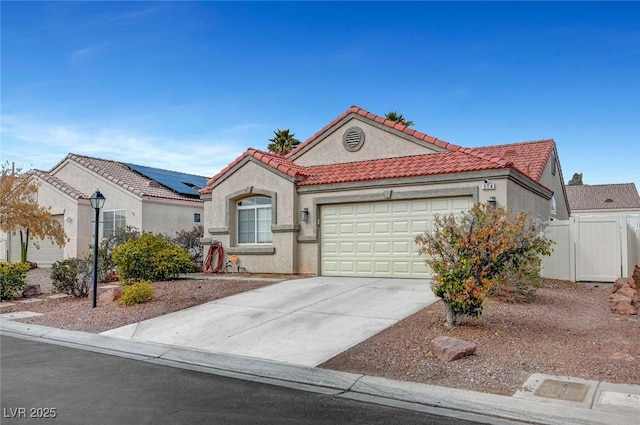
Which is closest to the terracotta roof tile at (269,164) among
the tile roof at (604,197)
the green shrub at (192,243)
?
the green shrub at (192,243)

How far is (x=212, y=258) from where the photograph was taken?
18.1 metres

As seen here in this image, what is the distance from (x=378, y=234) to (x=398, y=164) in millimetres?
2370

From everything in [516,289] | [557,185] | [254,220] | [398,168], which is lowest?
[516,289]

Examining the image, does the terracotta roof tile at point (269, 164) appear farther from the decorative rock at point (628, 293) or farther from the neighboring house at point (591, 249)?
the decorative rock at point (628, 293)

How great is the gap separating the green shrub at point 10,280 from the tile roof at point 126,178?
7809 mm

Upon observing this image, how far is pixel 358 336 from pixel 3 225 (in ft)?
48.5

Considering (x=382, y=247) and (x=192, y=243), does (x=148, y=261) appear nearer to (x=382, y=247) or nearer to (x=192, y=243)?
(x=192, y=243)

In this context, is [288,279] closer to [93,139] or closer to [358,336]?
[358,336]

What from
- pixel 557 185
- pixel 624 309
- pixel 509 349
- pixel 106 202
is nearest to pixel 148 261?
pixel 106 202

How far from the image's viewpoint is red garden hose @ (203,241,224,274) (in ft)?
58.9

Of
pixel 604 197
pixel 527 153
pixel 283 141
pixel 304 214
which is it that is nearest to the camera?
pixel 304 214

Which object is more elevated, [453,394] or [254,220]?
[254,220]

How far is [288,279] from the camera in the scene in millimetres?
15219

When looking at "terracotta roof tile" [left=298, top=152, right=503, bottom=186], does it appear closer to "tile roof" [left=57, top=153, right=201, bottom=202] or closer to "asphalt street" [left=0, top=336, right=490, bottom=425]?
"tile roof" [left=57, top=153, right=201, bottom=202]
